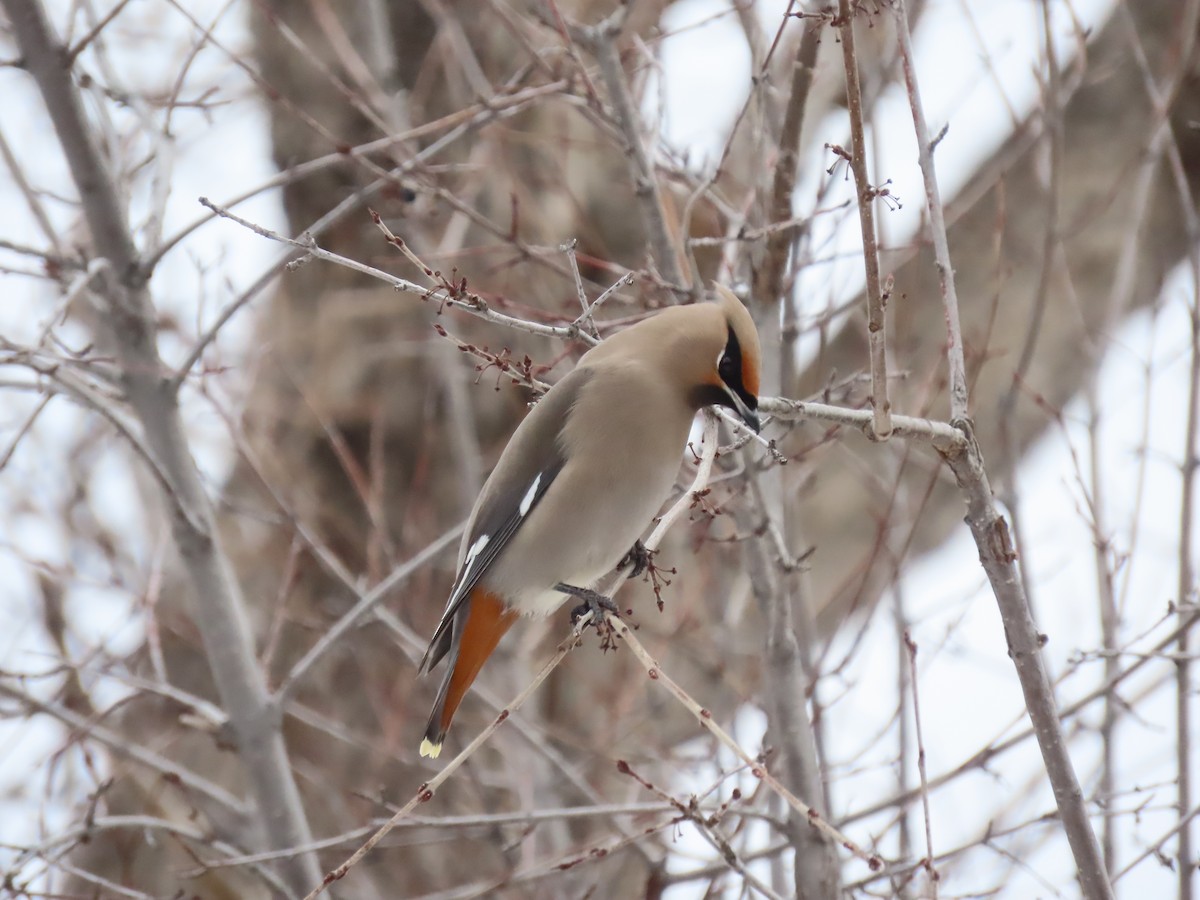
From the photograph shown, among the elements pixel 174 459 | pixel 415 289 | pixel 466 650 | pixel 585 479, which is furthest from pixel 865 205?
pixel 174 459

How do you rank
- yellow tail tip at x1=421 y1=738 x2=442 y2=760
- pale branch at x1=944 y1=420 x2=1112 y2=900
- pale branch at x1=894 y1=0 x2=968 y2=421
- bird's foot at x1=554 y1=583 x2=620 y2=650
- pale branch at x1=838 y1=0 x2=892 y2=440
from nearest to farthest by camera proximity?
1. pale branch at x1=838 y1=0 x2=892 y2=440
2. pale branch at x1=894 y1=0 x2=968 y2=421
3. pale branch at x1=944 y1=420 x2=1112 y2=900
4. bird's foot at x1=554 y1=583 x2=620 y2=650
5. yellow tail tip at x1=421 y1=738 x2=442 y2=760

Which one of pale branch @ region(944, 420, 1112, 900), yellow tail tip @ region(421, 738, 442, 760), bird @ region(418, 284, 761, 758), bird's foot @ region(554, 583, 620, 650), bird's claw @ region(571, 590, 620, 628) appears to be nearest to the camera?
pale branch @ region(944, 420, 1112, 900)

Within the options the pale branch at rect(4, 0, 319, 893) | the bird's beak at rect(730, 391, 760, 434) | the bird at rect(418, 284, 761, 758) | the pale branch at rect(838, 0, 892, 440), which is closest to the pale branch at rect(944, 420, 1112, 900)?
the pale branch at rect(838, 0, 892, 440)

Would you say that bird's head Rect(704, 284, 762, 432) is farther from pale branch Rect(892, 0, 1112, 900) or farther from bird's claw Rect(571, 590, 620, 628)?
pale branch Rect(892, 0, 1112, 900)

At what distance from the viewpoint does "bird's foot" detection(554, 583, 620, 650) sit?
94.2 inches

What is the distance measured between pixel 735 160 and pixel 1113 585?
2559 mm

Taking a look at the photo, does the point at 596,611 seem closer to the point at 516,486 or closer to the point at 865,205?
the point at 516,486

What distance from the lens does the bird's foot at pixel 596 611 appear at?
7.85ft

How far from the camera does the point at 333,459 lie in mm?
5477

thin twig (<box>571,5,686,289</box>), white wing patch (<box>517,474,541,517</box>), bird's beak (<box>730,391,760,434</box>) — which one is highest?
thin twig (<box>571,5,686,289</box>)

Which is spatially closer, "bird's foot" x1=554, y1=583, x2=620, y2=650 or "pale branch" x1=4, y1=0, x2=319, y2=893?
"bird's foot" x1=554, y1=583, x2=620, y2=650

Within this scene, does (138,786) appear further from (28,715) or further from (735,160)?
(735,160)

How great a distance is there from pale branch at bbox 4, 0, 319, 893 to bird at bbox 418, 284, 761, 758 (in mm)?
384

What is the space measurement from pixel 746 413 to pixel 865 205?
0.89 meters
